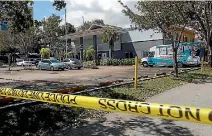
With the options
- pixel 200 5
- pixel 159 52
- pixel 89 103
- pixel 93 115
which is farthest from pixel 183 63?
pixel 89 103

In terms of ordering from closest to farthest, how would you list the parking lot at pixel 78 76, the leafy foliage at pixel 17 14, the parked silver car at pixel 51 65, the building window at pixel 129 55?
the leafy foliage at pixel 17 14
the parking lot at pixel 78 76
the parked silver car at pixel 51 65
the building window at pixel 129 55

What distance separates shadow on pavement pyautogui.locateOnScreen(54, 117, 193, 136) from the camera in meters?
6.47

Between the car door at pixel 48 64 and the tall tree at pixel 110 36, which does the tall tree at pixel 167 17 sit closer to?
the car door at pixel 48 64

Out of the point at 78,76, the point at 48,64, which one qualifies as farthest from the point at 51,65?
the point at 78,76

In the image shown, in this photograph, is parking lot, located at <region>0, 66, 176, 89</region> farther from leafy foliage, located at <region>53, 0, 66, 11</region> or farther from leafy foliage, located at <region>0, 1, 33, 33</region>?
leafy foliage, located at <region>53, 0, 66, 11</region>

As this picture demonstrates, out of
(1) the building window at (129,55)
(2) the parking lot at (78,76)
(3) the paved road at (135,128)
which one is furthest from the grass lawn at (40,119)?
(1) the building window at (129,55)

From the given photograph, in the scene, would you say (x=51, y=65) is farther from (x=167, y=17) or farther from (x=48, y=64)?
(x=167, y=17)

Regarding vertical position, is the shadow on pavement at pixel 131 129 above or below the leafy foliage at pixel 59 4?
below

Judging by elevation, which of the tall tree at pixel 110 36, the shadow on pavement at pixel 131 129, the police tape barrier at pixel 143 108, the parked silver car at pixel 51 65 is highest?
the tall tree at pixel 110 36

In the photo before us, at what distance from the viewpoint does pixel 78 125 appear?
7.12 meters

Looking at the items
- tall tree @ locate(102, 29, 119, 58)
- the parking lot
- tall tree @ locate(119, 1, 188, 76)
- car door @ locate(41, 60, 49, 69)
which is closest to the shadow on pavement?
the parking lot

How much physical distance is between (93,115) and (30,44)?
182 ft

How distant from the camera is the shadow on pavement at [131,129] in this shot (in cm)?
647

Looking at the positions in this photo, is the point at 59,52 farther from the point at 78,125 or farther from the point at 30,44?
the point at 78,125
